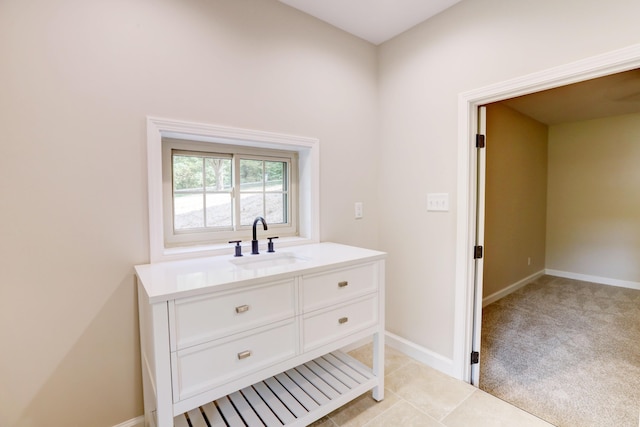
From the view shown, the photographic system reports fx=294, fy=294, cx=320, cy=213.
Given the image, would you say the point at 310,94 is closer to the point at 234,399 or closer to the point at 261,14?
the point at 261,14

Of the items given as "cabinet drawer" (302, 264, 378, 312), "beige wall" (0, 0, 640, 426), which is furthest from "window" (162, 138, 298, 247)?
"cabinet drawer" (302, 264, 378, 312)

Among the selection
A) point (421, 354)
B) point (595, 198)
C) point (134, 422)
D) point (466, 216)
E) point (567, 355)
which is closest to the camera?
point (134, 422)

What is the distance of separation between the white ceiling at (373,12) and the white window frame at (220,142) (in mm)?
883

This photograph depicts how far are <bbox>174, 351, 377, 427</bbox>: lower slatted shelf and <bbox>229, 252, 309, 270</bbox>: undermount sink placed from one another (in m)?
0.69

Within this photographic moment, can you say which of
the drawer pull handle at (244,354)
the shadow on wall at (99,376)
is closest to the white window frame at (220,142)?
the shadow on wall at (99,376)

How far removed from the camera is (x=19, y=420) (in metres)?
1.31

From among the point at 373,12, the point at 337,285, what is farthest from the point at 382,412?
the point at 373,12

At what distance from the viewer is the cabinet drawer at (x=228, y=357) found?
3.76 feet

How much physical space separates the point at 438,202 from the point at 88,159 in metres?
2.11

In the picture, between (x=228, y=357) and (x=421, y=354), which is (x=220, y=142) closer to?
(x=228, y=357)

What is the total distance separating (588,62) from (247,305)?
201 centimetres

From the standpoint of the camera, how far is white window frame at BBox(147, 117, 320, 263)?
156 centimetres

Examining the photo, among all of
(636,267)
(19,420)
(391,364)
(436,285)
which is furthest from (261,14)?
(636,267)

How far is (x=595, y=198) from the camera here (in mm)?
4340
